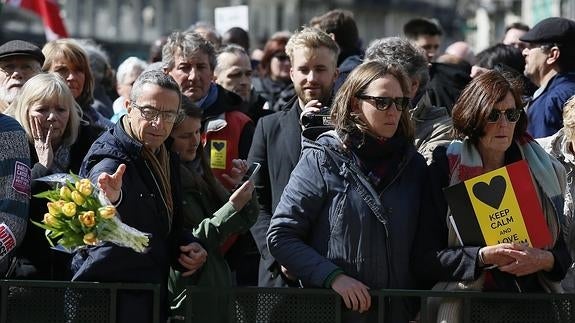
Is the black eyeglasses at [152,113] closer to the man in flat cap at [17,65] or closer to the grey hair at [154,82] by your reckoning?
the grey hair at [154,82]

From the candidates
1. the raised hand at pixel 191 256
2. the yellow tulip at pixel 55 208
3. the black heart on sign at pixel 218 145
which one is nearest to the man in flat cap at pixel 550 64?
the black heart on sign at pixel 218 145

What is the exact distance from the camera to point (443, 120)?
311 inches

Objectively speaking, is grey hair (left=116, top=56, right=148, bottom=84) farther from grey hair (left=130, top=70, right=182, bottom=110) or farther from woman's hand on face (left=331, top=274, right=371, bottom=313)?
woman's hand on face (left=331, top=274, right=371, bottom=313)

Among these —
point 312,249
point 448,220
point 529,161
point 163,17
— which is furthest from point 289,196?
point 163,17

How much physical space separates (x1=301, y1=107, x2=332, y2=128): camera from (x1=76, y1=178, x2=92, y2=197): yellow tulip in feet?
4.78

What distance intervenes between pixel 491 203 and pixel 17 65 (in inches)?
133

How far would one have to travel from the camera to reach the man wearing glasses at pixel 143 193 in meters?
6.66

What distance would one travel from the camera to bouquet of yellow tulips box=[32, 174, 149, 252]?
628 cm

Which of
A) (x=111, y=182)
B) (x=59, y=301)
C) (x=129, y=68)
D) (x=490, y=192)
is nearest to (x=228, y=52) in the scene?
(x=129, y=68)

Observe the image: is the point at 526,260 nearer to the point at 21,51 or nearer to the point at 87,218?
the point at 87,218

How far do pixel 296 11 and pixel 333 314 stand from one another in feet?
293

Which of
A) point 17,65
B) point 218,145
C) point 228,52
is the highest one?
point 17,65

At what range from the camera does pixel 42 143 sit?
763cm

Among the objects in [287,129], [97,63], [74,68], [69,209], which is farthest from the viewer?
[97,63]
